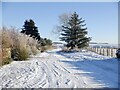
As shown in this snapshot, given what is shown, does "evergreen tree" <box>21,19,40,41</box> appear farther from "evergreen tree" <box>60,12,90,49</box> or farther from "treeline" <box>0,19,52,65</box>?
"treeline" <box>0,19,52,65</box>

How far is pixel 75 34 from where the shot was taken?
48500 millimetres

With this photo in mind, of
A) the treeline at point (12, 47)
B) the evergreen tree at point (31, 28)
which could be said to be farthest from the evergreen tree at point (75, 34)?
the treeline at point (12, 47)

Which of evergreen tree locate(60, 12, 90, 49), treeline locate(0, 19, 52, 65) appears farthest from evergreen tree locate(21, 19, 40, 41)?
treeline locate(0, 19, 52, 65)

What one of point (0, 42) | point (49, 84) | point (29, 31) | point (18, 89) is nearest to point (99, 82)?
point (49, 84)

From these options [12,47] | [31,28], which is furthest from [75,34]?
[12,47]

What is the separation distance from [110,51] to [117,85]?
23528 mm

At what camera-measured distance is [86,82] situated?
1047 centimetres

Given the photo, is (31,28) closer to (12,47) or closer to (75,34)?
(75,34)

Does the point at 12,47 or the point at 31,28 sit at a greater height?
the point at 31,28

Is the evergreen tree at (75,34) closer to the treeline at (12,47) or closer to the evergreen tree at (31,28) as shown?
the evergreen tree at (31,28)

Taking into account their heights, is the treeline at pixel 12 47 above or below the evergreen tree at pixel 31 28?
below

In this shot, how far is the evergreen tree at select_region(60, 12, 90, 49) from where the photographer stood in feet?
159

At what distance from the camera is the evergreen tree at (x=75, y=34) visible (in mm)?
48438

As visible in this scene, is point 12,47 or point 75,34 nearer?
point 12,47
